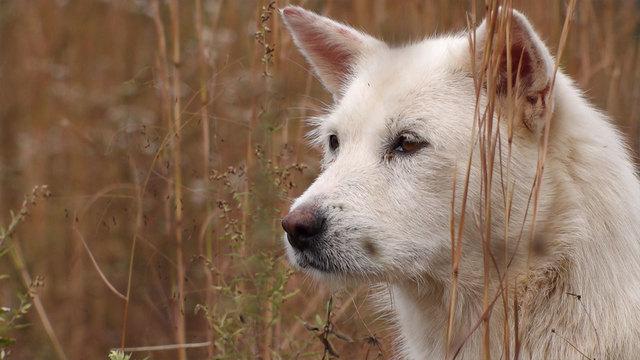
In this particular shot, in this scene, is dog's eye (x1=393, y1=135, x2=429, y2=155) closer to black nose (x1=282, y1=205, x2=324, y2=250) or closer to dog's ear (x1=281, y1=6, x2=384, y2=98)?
black nose (x1=282, y1=205, x2=324, y2=250)

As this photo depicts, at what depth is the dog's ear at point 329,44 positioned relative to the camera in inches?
135

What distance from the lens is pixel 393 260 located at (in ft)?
9.43

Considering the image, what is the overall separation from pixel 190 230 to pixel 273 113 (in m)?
0.89

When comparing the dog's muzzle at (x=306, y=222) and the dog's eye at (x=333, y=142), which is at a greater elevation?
the dog's eye at (x=333, y=142)

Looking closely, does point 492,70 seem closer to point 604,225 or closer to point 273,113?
point 604,225

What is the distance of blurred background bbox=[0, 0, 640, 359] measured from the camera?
368 cm

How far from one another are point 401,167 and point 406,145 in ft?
0.24

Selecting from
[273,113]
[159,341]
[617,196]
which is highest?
[273,113]

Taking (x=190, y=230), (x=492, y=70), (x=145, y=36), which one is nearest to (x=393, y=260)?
(x=492, y=70)

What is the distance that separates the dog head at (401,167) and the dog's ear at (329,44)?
0.29 m

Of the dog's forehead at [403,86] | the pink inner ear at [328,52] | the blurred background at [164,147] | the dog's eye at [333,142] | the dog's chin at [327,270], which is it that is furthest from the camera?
the blurred background at [164,147]

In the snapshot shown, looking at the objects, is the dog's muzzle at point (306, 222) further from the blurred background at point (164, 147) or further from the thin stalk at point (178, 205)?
the thin stalk at point (178, 205)

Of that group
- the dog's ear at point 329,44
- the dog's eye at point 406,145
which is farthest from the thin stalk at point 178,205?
the dog's eye at point 406,145

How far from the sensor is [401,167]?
2.98 metres
